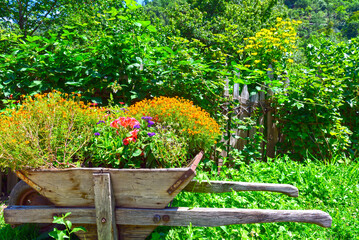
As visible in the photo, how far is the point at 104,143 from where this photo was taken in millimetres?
1674

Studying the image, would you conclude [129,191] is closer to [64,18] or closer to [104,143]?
[104,143]

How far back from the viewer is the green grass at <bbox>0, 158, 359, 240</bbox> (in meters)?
1.96

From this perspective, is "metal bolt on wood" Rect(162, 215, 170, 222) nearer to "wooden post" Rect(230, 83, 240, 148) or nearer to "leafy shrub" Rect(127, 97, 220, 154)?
"leafy shrub" Rect(127, 97, 220, 154)

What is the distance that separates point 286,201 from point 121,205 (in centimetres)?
194

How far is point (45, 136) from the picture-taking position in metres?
1.72

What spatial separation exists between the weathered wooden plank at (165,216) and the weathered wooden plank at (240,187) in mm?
397

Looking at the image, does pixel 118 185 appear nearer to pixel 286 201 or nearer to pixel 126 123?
pixel 126 123

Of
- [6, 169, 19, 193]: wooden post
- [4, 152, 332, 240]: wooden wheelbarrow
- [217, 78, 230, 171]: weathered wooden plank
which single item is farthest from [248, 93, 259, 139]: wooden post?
[6, 169, 19, 193]: wooden post

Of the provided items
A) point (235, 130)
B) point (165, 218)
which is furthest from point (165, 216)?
point (235, 130)

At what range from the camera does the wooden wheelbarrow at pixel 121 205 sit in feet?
4.51

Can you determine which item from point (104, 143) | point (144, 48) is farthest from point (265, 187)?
point (144, 48)

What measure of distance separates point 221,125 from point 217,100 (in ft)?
1.13

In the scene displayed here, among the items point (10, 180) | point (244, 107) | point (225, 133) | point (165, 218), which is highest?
point (244, 107)

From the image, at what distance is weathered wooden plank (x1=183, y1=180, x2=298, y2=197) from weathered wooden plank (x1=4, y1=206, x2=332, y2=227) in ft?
1.30
